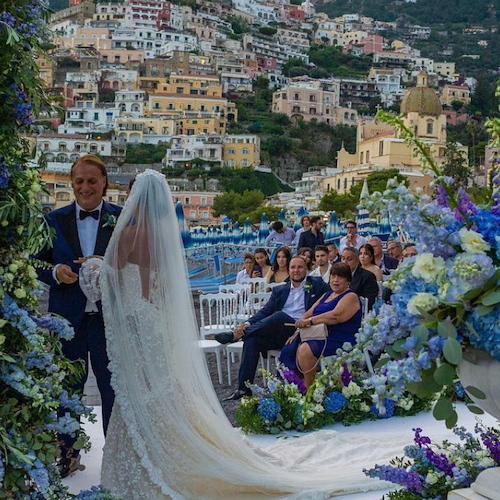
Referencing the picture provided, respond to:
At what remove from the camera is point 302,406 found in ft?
17.5

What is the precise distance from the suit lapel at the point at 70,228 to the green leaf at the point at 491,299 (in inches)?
90.0

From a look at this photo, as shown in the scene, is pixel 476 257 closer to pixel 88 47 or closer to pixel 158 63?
pixel 158 63

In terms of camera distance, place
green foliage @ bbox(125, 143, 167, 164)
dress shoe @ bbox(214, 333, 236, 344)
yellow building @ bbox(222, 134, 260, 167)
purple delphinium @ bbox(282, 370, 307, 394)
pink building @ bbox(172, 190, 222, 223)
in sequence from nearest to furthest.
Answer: purple delphinium @ bbox(282, 370, 307, 394), dress shoe @ bbox(214, 333, 236, 344), pink building @ bbox(172, 190, 222, 223), green foliage @ bbox(125, 143, 167, 164), yellow building @ bbox(222, 134, 260, 167)

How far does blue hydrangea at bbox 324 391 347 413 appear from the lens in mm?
5570

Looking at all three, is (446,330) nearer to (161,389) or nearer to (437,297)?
(437,297)

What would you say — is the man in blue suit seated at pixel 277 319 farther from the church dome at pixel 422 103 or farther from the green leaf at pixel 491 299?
the church dome at pixel 422 103

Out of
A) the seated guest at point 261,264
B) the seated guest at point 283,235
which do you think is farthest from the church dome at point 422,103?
the seated guest at point 261,264

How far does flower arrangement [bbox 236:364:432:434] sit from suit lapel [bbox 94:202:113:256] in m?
1.66

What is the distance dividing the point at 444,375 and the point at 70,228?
2.28 metres

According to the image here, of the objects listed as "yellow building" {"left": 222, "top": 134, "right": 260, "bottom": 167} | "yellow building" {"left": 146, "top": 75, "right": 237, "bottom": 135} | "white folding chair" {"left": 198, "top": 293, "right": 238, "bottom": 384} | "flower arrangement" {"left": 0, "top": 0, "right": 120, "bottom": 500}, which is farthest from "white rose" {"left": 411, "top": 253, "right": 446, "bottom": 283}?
"yellow building" {"left": 146, "top": 75, "right": 237, "bottom": 135}

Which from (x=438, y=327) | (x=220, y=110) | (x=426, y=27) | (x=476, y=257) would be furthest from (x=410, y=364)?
(x=426, y=27)

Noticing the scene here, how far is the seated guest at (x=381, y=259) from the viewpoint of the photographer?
323 inches

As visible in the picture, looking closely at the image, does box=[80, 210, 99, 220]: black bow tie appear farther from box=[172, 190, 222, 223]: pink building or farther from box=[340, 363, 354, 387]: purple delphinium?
box=[172, 190, 222, 223]: pink building

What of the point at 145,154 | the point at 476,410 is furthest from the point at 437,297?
the point at 145,154
